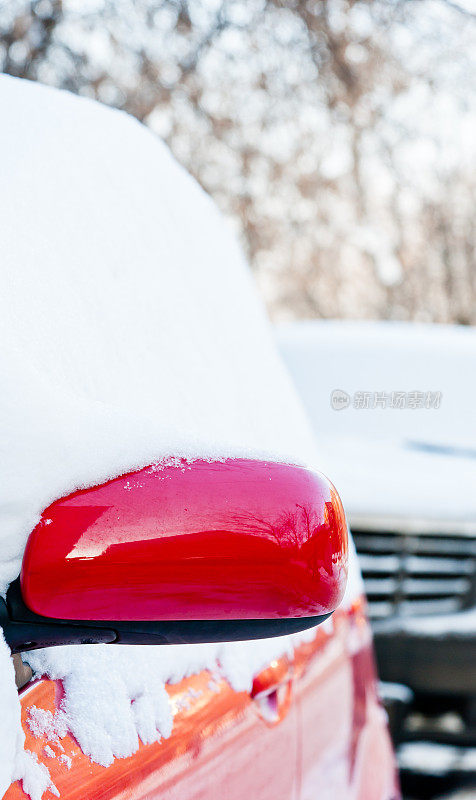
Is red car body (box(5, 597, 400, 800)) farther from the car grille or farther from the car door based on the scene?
the car grille

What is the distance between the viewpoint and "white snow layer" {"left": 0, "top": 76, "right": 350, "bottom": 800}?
0.88 meters

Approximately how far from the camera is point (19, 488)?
868 millimetres

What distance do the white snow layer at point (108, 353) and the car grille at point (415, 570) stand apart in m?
1.77

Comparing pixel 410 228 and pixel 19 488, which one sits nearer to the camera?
pixel 19 488

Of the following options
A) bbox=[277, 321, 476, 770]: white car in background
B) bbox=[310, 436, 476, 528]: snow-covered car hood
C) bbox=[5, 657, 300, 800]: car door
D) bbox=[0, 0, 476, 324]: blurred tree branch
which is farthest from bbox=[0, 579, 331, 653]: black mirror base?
bbox=[0, 0, 476, 324]: blurred tree branch

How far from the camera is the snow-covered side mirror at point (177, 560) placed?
84cm

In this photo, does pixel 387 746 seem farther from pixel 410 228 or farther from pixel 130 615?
pixel 410 228

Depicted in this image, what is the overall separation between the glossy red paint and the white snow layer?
0.11 feet

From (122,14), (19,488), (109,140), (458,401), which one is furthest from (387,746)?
(122,14)

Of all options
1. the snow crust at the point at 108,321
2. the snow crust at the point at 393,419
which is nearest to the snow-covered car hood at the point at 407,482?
the snow crust at the point at 393,419

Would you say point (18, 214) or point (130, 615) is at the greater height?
point (18, 214)

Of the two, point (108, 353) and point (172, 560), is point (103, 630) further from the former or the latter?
point (108, 353)

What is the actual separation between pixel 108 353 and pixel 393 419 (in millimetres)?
3056

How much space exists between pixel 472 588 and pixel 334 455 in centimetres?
76
